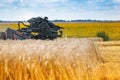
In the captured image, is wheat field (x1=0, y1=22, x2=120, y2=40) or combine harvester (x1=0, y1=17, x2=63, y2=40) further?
wheat field (x1=0, y1=22, x2=120, y2=40)

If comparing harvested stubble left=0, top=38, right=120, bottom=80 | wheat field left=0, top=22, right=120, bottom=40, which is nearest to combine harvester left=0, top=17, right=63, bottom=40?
harvested stubble left=0, top=38, right=120, bottom=80

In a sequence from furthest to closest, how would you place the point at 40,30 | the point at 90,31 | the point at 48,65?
1. the point at 90,31
2. the point at 40,30
3. the point at 48,65

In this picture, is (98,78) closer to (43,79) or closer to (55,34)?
(43,79)

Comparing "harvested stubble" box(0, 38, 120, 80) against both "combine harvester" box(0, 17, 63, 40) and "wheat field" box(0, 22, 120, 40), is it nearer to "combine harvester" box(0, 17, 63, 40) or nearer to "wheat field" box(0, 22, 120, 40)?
"combine harvester" box(0, 17, 63, 40)

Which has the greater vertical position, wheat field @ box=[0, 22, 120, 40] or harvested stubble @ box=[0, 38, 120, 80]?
harvested stubble @ box=[0, 38, 120, 80]

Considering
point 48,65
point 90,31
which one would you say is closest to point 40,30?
point 48,65

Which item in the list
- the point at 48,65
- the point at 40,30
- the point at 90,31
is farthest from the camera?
the point at 90,31

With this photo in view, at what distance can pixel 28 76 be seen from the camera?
255 inches

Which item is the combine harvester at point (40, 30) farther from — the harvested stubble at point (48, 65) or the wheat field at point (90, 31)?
the wheat field at point (90, 31)

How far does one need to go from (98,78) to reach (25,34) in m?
19.0

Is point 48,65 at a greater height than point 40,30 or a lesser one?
greater

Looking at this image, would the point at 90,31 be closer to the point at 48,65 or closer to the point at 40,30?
the point at 40,30

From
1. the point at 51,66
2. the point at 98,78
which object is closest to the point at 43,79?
the point at 51,66

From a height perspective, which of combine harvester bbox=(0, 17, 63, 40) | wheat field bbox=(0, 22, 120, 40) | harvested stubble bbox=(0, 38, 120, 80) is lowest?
wheat field bbox=(0, 22, 120, 40)
